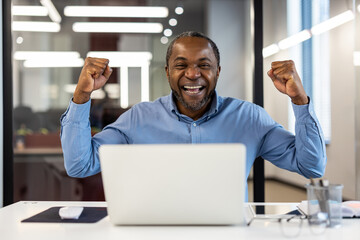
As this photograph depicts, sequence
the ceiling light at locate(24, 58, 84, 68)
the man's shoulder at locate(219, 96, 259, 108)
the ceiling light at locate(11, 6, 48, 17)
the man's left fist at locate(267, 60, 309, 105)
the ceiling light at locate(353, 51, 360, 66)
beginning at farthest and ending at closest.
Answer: the ceiling light at locate(24, 58, 84, 68)
the ceiling light at locate(11, 6, 48, 17)
the ceiling light at locate(353, 51, 360, 66)
the man's shoulder at locate(219, 96, 259, 108)
the man's left fist at locate(267, 60, 309, 105)

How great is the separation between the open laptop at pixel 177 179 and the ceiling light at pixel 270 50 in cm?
188

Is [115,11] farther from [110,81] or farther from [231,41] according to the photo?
[231,41]

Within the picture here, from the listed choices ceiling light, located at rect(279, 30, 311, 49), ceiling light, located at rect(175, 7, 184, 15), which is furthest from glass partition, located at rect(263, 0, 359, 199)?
ceiling light, located at rect(175, 7, 184, 15)

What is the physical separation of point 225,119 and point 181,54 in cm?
39

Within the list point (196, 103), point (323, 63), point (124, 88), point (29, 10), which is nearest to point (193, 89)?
point (196, 103)

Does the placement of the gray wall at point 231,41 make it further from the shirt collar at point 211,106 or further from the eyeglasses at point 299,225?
the eyeglasses at point 299,225

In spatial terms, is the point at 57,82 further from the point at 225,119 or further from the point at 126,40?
A: the point at 225,119

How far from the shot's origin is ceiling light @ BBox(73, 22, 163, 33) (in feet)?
10.2

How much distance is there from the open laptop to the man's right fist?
69 centimetres

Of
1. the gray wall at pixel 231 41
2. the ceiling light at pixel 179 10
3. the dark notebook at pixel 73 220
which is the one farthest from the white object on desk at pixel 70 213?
the ceiling light at pixel 179 10

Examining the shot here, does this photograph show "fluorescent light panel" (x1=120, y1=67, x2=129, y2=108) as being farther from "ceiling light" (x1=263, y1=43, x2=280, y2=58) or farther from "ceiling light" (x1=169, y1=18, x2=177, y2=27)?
"ceiling light" (x1=263, y1=43, x2=280, y2=58)

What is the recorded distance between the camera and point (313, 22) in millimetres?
3080

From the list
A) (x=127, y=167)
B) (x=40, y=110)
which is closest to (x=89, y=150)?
(x=127, y=167)

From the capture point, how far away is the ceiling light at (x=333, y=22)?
10.2 feet
